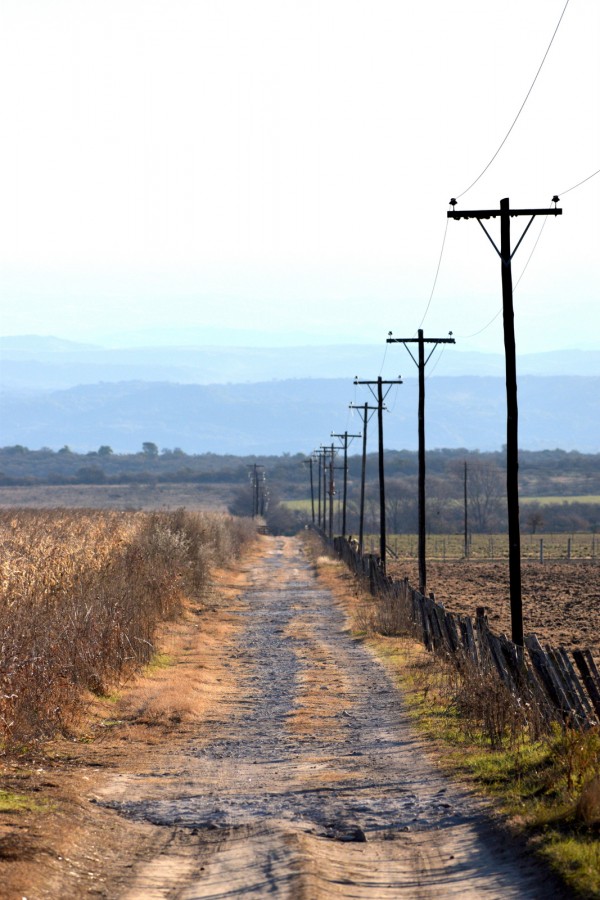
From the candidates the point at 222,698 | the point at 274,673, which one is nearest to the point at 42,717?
the point at 222,698

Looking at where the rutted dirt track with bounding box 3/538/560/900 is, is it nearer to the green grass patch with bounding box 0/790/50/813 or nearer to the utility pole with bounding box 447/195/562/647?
the green grass patch with bounding box 0/790/50/813

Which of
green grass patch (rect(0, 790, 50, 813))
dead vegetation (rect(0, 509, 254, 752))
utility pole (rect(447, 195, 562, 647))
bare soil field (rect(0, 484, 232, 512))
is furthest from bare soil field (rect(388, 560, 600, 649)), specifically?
bare soil field (rect(0, 484, 232, 512))

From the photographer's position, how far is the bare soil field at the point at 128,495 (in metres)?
125

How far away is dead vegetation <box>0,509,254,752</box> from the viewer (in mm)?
13594

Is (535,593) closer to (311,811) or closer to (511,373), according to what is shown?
(511,373)

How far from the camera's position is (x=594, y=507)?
136 metres

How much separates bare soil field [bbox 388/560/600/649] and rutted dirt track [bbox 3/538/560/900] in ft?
38.0

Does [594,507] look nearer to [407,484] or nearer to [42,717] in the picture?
[407,484]

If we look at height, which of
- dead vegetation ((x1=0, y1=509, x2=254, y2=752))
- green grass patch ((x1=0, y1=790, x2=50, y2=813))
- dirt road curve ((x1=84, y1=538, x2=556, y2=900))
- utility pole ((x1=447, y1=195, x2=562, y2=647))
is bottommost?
dirt road curve ((x1=84, y1=538, x2=556, y2=900))

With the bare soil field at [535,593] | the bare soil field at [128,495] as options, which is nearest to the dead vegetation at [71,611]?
the bare soil field at [535,593]

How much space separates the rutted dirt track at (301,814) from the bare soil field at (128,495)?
102m

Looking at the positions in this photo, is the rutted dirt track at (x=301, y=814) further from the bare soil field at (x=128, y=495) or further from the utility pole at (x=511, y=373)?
the bare soil field at (x=128, y=495)

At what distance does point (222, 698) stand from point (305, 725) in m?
3.10

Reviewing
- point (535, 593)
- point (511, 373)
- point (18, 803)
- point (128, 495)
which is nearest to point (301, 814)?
point (18, 803)
